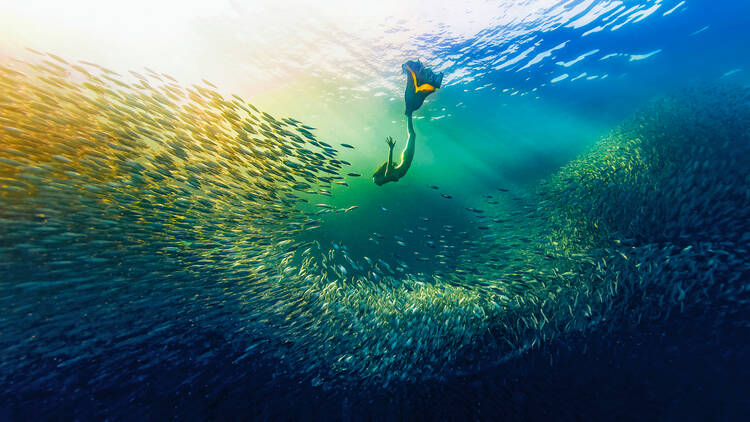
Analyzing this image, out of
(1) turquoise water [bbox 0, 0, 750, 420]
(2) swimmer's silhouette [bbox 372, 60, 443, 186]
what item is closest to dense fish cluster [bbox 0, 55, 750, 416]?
(1) turquoise water [bbox 0, 0, 750, 420]

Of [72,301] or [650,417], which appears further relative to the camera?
[650,417]

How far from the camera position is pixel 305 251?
771cm

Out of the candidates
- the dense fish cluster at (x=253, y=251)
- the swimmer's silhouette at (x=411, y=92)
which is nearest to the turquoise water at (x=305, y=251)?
the dense fish cluster at (x=253, y=251)

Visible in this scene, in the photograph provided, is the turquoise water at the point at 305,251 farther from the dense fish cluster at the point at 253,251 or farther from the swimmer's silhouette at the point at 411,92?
the swimmer's silhouette at the point at 411,92

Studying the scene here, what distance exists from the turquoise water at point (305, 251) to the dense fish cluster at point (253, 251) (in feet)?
0.14

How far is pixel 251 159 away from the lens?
5.33 meters

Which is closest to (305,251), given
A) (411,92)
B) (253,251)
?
(253,251)

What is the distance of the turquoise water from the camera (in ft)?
13.7

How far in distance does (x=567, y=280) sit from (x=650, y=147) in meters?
5.82

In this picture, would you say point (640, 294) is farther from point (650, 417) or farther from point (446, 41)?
point (446, 41)

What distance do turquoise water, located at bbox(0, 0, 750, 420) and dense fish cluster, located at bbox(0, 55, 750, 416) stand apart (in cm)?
4

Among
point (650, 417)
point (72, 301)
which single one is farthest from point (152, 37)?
point (650, 417)

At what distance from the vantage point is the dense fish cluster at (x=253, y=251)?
389 cm

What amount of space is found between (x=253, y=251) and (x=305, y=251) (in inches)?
58.7
